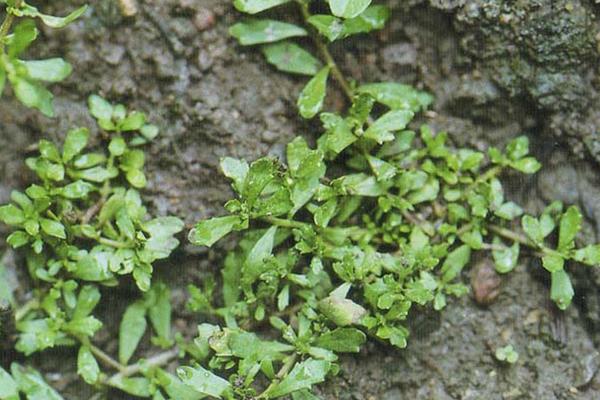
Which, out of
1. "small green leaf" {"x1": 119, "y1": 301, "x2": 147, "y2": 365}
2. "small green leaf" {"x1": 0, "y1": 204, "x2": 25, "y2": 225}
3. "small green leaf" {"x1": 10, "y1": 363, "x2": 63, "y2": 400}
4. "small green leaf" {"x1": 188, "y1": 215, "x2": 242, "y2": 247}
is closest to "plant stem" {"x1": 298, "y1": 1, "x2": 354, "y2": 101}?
"small green leaf" {"x1": 188, "y1": 215, "x2": 242, "y2": 247}

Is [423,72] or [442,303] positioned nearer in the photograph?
[442,303]

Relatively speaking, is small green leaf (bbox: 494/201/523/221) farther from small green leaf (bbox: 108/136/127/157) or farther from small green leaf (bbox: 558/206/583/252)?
small green leaf (bbox: 108/136/127/157)

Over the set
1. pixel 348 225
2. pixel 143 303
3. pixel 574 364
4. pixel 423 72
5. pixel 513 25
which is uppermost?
pixel 513 25

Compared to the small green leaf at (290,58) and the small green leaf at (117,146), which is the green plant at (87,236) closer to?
the small green leaf at (117,146)

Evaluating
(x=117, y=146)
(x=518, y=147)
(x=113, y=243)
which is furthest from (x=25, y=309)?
(x=518, y=147)

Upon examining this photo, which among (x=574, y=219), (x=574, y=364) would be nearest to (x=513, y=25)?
(x=574, y=219)

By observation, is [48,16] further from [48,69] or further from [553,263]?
[553,263]

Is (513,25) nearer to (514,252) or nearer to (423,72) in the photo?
(423,72)
